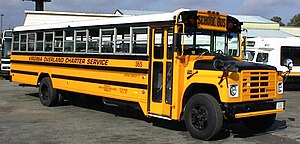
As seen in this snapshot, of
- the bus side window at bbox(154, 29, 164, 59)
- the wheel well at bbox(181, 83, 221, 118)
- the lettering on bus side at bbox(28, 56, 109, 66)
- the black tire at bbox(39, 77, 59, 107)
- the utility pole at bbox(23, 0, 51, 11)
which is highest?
the utility pole at bbox(23, 0, 51, 11)

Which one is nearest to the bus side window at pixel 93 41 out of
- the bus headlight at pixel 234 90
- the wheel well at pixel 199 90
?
the wheel well at pixel 199 90

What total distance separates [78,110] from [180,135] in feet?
15.0

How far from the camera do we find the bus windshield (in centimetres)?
882

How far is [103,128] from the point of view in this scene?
31.3 feet

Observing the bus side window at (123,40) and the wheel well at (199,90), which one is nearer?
the wheel well at (199,90)

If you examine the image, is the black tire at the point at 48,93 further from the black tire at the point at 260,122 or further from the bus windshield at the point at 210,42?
the black tire at the point at 260,122

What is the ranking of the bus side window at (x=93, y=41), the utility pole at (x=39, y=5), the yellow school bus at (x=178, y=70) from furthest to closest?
the utility pole at (x=39, y=5)
the bus side window at (x=93, y=41)
the yellow school bus at (x=178, y=70)

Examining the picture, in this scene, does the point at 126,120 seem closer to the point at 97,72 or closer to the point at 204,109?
the point at 97,72

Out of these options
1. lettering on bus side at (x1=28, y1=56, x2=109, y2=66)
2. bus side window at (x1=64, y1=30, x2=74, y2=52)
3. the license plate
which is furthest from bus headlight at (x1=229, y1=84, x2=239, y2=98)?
bus side window at (x1=64, y1=30, x2=74, y2=52)

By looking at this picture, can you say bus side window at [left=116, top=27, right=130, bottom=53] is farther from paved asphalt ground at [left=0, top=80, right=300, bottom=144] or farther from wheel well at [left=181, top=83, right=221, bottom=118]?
wheel well at [left=181, top=83, right=221, bottom=118]

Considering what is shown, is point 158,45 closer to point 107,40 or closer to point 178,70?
point 178,70

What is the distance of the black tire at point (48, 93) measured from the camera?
42.7ft

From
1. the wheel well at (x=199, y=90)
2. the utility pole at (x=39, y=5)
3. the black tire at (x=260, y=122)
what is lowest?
the black tire at (x=260, y=122)

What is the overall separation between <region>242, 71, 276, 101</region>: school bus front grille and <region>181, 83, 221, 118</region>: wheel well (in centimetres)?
55
